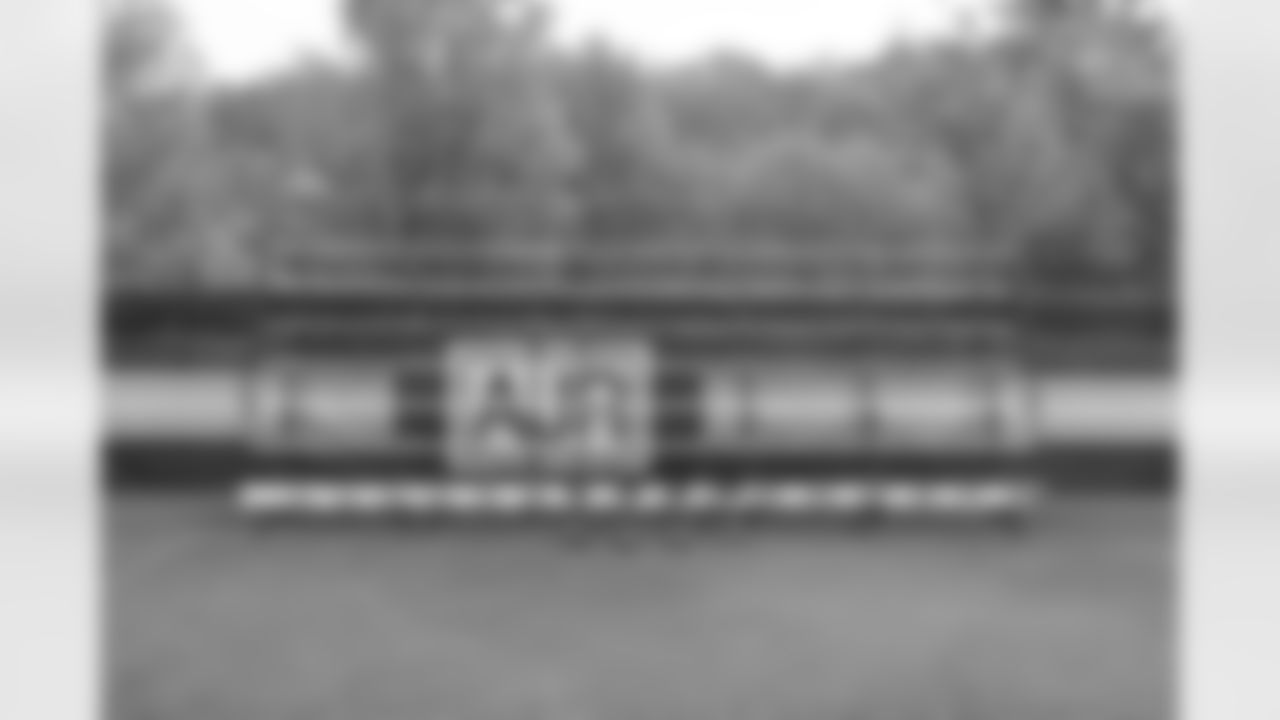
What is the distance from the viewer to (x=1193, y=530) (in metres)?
0.38

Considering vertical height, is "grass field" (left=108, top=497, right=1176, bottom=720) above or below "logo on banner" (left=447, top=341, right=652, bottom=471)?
below

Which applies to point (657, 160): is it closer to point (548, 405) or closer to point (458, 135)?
point (458, 135)

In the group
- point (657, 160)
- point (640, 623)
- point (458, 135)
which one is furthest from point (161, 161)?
point (640, 623)

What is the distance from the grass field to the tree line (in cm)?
99

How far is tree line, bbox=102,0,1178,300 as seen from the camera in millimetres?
4688

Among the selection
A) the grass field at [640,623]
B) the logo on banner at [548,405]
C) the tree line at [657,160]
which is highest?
the tree line at [657,160]

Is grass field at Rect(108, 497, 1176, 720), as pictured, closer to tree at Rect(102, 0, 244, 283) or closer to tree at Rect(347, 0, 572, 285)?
tree at Rect(102, 0, 244, 283)

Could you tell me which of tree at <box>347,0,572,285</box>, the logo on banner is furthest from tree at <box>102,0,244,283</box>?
the logo on banner

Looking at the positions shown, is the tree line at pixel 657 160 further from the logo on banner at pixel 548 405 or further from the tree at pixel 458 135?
the logo on banner at pixel 548 405

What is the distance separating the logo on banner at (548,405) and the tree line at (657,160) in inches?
12.6

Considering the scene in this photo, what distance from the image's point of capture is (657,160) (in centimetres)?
493

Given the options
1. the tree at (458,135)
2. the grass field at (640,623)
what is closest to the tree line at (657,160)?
the tree at (458,135)

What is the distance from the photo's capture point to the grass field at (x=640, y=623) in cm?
250

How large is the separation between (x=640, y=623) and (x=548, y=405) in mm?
1385
